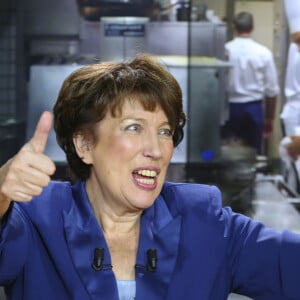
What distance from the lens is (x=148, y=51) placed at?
14.5 ft

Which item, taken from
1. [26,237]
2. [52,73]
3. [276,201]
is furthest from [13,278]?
[276,201]

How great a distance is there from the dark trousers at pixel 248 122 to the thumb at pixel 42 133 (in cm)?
335

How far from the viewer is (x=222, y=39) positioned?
4.65 metres

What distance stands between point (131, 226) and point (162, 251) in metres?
0.11

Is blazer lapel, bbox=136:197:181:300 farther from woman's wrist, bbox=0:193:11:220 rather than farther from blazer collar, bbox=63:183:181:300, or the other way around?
woman's wrist, bbox=0:193:11:220

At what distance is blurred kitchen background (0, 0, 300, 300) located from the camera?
14.5ft

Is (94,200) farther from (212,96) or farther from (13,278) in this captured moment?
(212,96)

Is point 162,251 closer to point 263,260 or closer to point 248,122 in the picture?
point 263,260

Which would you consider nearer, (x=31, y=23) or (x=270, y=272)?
(x=270, y=272)

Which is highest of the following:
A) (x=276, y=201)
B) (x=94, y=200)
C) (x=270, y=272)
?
(x=94, y=200)

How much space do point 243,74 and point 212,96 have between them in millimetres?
326

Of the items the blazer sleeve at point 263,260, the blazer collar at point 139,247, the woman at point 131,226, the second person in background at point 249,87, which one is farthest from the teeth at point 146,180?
the second person in background at point 249,87

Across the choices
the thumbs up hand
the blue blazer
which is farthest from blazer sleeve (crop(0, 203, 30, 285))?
the thumbs up hand

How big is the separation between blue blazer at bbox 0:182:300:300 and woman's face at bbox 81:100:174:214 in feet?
0.24
